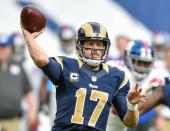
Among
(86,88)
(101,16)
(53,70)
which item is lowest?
(101,16)

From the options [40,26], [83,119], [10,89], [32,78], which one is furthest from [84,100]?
[32,78]

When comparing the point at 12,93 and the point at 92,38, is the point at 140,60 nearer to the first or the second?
the point at 92,38

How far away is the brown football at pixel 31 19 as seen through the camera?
285 inches

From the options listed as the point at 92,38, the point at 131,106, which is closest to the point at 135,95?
the point at 131,106

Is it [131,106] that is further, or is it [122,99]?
[122,99]

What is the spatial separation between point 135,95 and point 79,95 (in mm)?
429

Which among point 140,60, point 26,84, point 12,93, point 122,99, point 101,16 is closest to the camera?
point 122,99

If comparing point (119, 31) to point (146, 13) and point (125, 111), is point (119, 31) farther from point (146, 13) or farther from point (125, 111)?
point (125, 111)

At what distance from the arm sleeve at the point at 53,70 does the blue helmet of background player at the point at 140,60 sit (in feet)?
7.57

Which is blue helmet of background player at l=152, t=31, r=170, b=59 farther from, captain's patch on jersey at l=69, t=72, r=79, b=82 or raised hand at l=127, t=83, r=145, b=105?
raised hand at l=127, t=83, r=145, b=105

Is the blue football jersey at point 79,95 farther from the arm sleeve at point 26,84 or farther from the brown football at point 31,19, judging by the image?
the arm sleeve at point 26,84

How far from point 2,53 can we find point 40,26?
5.03 meters

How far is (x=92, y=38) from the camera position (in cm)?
740

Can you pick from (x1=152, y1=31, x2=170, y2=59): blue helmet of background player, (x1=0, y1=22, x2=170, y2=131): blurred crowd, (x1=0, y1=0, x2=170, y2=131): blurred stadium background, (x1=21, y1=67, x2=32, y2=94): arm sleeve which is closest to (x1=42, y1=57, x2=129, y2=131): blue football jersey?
(x1=0, y1=22, x2=170, y2=131): blurred crowd
